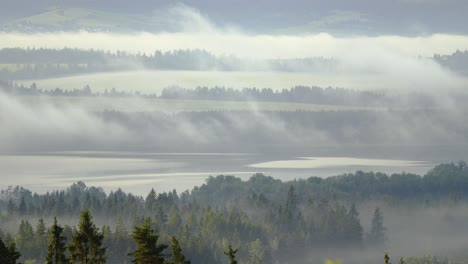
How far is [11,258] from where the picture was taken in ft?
293

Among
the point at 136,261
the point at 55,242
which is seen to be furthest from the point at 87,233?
the point at 136,261

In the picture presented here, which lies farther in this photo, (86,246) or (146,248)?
(86,246)

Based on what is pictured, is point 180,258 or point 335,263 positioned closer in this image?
point 335,263

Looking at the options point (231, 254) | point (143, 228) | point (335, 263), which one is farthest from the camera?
point (231, 254)

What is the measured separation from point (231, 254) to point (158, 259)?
27.3 feet

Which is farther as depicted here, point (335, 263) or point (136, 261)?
point (136, 261)

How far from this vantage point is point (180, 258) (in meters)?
93.4

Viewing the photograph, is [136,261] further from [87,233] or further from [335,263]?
[335,263]

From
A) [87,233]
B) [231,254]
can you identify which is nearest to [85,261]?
[87,233]

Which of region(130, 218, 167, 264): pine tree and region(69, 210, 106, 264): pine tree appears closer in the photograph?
region(130, 218, 167, 264): pine tree

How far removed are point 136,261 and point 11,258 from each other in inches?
339

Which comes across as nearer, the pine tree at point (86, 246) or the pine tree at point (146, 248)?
the pine tree at point (146, 248)

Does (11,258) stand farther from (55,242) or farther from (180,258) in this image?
(180,258)

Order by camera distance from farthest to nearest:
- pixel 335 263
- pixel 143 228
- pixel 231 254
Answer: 1. pixel 231 254
2. pixel 143 228
3. pixel 335 263
